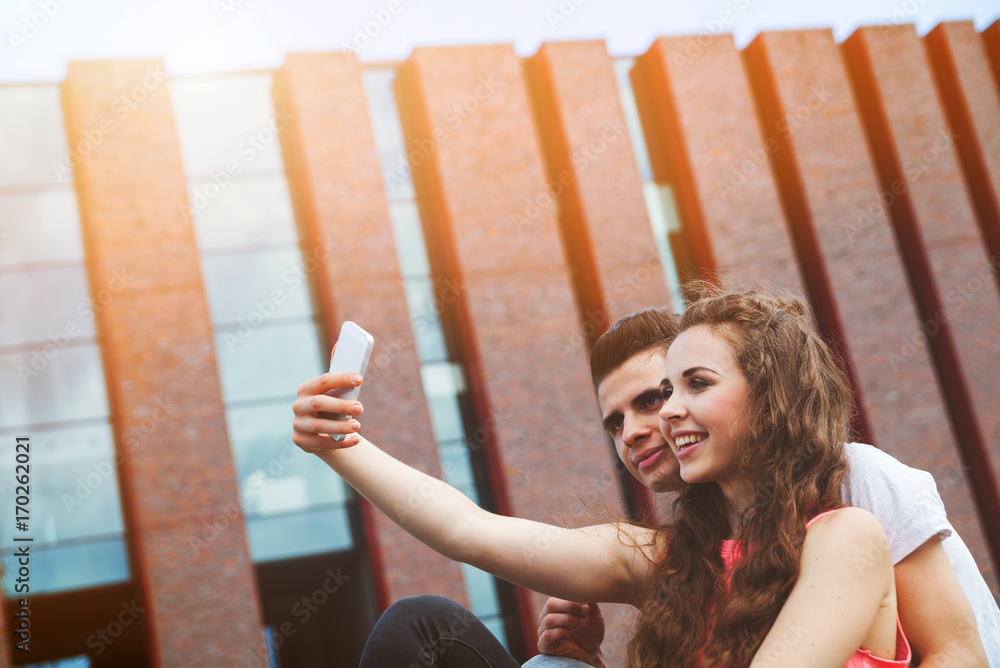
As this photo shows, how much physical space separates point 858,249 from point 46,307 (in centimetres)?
1279

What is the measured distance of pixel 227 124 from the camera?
13789 millimetres

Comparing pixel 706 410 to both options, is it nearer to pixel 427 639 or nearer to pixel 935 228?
pixel 427 639

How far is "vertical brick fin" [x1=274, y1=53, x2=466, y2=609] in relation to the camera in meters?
12.6

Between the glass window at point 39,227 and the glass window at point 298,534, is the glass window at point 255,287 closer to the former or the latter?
the glass window at point 39,227

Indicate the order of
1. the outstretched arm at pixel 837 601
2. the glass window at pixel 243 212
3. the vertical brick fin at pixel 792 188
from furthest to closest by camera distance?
1. the vertical brick fin at pixel 792 188
2. the glass window at pixel 243 212
3. the outstretched arm at pixel 837 601

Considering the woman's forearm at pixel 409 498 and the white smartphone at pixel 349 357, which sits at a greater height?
the white smartphone at pixel 349 357

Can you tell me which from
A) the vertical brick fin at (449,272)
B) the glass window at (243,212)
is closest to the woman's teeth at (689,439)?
the vertical brick fin at (449,272)

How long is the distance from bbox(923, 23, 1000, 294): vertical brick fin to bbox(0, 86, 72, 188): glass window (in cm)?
1512

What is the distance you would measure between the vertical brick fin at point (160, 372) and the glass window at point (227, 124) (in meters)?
0.35

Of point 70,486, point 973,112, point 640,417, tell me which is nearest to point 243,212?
point 70,486

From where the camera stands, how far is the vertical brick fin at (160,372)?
469 inches

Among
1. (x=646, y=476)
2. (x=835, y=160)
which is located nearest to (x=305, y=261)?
(x=835, y=160)

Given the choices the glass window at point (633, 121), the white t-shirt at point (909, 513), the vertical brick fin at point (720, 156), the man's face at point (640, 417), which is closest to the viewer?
the white t-shirt at point (909, 513)

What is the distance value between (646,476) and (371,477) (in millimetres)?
881
